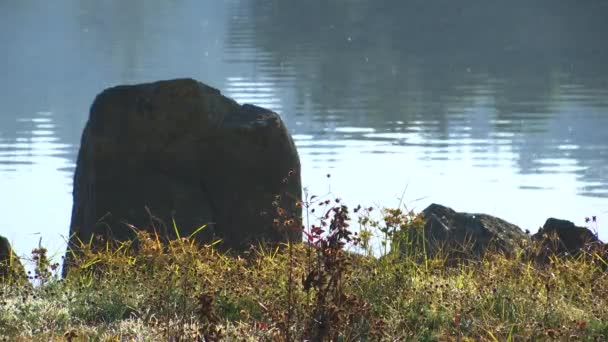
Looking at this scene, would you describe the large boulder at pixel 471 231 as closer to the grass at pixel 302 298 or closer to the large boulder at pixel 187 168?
the large boulder at pixel 187 168

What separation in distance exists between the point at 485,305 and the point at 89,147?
4.87 meters

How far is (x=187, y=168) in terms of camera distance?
12.1 m

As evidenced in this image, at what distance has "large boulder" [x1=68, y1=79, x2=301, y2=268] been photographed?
12.0m

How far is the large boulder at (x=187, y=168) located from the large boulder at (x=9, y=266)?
3.46ft

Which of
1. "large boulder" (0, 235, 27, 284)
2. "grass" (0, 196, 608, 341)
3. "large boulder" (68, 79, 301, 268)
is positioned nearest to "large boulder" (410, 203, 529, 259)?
"large boulder" (68, 79, 301, 268)

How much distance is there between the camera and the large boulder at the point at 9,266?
9891 millimetres

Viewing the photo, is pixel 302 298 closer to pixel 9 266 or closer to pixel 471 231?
pixel 9 266

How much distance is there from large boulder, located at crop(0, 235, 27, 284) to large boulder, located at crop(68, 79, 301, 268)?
105 centimetres

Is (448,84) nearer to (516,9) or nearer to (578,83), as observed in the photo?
(578,83)

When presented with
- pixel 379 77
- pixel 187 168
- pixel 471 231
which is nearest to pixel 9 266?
pixel 187 168

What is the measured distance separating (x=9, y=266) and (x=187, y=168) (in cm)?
247

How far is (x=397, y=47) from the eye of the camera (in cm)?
7612

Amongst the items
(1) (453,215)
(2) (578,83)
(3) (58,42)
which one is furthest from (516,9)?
(1) (453,215)

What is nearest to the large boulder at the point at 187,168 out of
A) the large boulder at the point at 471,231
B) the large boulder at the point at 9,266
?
the large boulder at the point at 9,266
